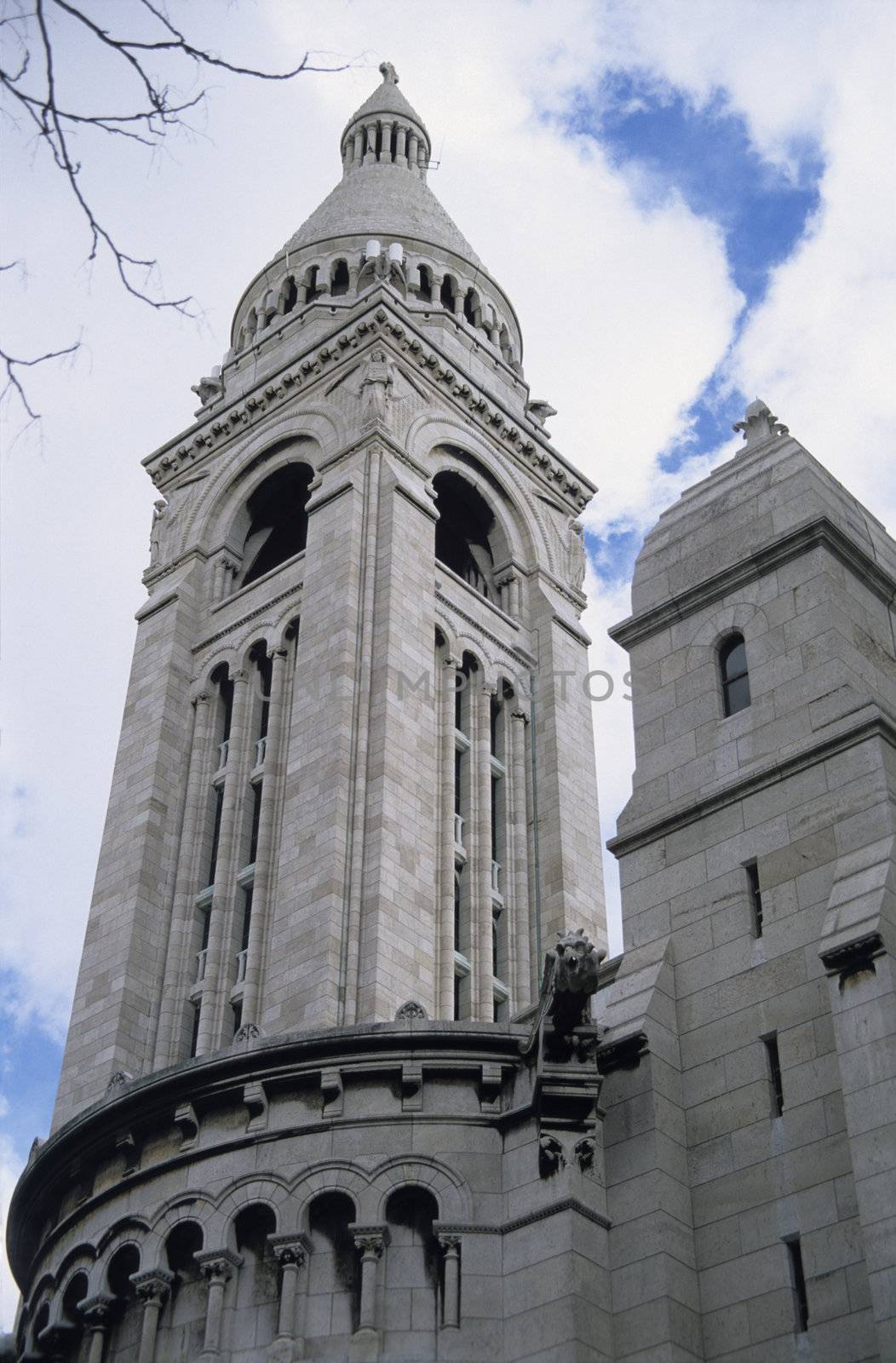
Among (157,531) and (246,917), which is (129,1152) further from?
(157,531)

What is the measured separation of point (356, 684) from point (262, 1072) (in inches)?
915

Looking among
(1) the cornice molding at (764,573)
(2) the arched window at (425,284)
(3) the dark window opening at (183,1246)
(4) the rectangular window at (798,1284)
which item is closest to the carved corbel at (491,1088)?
(3) the dark window opening at (183,1246)

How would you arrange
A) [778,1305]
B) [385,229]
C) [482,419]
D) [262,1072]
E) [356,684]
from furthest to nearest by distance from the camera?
[385,229] → [482,419] → [356,684] → [262,1072] → [778,1305]

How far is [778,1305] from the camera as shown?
2422 centimetres

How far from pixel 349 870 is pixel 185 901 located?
→ 711cm

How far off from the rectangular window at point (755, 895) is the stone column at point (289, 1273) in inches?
Answer: 295

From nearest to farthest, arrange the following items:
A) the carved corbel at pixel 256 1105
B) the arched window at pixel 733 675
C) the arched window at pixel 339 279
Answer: the carved corbel at pixel 256 1105 < the arched window at pixel 733 675 < the arched window at pixel 339 279

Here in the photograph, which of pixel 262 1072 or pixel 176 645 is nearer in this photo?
pixel 262 1072

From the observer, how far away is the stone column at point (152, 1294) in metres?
27.2

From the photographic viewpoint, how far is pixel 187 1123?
2866 cm

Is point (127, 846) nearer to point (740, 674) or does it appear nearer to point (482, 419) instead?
point (482, 419)

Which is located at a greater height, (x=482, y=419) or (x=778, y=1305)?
(x=482, y=419)

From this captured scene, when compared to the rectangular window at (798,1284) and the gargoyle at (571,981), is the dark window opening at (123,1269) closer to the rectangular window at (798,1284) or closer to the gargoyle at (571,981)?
the gargoyle at (571,981)

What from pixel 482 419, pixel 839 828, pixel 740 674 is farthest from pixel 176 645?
pixel 839 828
